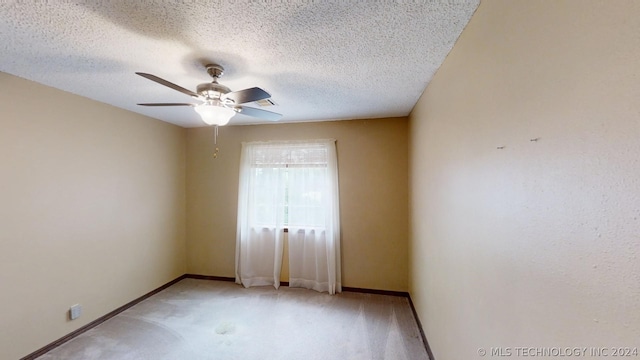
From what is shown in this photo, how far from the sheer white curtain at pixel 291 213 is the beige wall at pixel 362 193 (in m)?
0.16

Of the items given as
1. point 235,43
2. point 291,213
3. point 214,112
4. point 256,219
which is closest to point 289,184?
point 291,213

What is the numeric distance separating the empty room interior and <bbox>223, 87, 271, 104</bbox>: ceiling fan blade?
0.02 m

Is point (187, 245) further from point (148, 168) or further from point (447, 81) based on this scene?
point (447, 81)

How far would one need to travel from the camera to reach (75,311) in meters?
2.39

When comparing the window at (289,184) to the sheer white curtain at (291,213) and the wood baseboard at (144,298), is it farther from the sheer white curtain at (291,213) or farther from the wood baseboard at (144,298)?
the wood baseboard at (144,298)

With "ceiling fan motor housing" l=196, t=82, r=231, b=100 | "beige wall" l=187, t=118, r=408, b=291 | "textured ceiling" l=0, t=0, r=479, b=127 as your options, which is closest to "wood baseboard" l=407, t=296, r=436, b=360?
"beige wall" l=187, t=118, r=408, b=291

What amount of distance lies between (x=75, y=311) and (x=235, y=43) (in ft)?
9.58

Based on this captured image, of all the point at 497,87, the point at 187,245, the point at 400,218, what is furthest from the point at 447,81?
the point at 187,245

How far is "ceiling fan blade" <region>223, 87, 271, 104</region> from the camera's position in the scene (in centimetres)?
158

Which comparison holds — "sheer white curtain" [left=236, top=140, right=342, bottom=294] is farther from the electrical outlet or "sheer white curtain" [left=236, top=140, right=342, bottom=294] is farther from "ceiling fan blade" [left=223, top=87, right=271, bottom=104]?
"ceiling fan blade" [left=223, top=87, right=271, bottom=104]

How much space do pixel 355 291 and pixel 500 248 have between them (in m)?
2.69

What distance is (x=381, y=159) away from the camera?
3.32m

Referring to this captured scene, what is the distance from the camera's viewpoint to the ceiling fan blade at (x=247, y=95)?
1.58m

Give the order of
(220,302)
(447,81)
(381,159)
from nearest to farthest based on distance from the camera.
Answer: (447,81) < (220,302) < (381,159)
